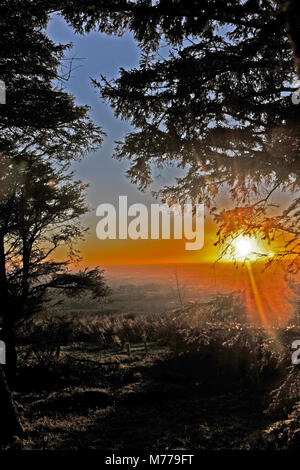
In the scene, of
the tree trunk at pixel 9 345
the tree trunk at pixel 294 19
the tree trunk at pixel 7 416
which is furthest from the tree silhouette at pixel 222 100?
the tree trunk at pixel 9 345

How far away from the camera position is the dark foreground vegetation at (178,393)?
5.58m

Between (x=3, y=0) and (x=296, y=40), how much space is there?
6.37 m

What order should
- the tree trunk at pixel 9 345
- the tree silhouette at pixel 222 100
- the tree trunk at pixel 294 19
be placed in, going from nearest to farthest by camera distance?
1. the tree trunk at pixel 294 19
2. the tree silhouette at pixel 222 100
3. the tree trunk at pixel 9 345

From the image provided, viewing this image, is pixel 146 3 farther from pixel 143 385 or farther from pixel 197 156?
pixel 143 385

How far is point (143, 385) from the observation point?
10.1 metres

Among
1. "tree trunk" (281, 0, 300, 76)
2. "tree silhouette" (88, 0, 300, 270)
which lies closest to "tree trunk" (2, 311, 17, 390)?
"tree silhouette" (88, 0, 300, 270)

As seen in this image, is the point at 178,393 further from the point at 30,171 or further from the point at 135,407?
the point at 30,171

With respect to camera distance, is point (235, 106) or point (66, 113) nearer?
point (235, 106)

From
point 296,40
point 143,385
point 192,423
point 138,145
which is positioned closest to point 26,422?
point 192,423

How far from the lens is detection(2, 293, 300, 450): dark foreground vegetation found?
18.3 feet

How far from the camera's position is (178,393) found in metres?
9.38

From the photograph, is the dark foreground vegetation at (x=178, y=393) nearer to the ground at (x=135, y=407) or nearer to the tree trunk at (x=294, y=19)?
the ground at (x=135, y=407)
